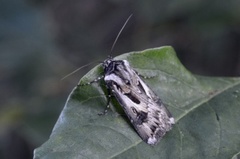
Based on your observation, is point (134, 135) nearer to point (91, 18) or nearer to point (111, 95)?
Result: point (111, 95)

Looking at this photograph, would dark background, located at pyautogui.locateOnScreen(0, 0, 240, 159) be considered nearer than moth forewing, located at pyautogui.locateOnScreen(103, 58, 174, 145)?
No

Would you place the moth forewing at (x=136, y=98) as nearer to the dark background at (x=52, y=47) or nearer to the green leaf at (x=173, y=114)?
the green leaf at (x=173, y=114)

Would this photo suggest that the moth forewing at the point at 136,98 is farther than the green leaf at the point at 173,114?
Yes

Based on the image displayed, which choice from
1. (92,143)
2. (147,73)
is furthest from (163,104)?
(92,143)

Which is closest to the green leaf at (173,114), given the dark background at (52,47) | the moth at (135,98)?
the moth at (135,98)

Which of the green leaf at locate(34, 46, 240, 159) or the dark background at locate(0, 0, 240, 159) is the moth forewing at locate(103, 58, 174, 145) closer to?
the green leaf at locate(34, 46, 240, 159)

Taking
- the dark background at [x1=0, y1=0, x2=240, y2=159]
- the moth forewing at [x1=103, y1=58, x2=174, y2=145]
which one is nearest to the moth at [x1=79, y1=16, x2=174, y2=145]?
the moth forewing at [x1=103, y1=58, x2=174, y2=145]

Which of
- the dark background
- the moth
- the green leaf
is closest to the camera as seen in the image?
the green leaf
